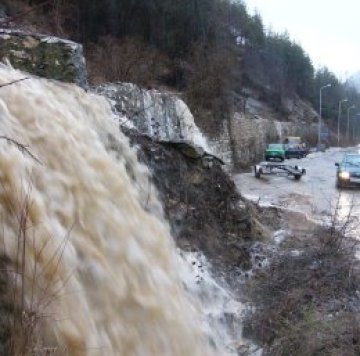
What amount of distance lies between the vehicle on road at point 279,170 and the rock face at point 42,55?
18.4 metres

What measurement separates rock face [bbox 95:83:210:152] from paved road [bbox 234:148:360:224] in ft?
9.55

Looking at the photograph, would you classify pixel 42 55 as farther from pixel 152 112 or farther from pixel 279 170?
pixel 279 170

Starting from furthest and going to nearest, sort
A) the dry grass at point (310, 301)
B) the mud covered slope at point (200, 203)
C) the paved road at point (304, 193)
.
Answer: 1. the paved road at point (304, 193)
2. the mud covered slope at point (200, 203)
3. the dry grass at point (310, 301)

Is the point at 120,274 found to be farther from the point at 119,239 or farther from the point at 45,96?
the point at 45,96

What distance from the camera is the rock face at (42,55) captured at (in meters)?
8.04

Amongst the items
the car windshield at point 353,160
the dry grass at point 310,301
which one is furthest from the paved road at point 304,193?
the dry grass at point 310,301

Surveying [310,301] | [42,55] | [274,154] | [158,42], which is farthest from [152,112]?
[274,154]

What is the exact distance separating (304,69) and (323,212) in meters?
70.0

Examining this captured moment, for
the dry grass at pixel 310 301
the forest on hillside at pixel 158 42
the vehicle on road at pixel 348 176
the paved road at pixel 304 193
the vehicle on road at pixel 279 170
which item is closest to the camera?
the dry grass at pixel 310 301

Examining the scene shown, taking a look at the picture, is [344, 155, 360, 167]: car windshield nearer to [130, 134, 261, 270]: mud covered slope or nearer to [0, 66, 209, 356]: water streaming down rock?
[130, 134, 261, 270]: mud covered slope

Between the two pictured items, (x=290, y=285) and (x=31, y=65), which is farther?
(x=31, y=65)

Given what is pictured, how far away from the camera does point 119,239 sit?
534 centimetres

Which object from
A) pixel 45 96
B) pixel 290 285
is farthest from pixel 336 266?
pixel 45 96

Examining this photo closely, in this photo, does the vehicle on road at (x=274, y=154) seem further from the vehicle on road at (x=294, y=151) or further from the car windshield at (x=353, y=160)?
the car windshield at (x=353, y=160)
